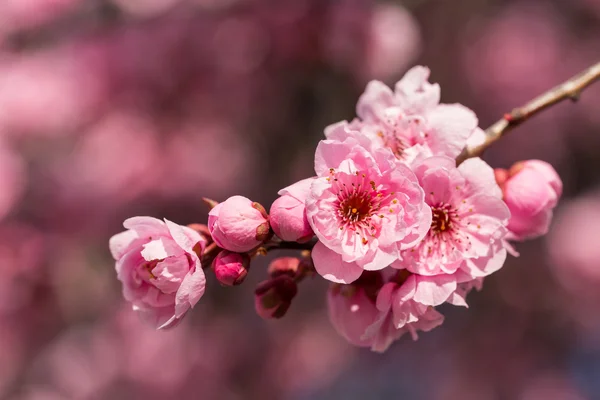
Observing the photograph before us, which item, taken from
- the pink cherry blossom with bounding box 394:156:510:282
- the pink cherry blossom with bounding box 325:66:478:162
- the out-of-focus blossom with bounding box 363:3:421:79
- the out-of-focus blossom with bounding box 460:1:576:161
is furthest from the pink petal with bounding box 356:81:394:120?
the out-of-focus blossom with bounding box 460:1:576:161

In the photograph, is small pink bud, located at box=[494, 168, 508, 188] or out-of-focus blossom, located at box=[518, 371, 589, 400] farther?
out-of-focus blossom, located at box=[518, 371, 589, 400]

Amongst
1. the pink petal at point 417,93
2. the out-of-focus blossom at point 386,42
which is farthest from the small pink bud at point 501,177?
the out-of-focus blossom at point 386,42

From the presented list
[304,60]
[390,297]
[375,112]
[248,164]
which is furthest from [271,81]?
[390,297]

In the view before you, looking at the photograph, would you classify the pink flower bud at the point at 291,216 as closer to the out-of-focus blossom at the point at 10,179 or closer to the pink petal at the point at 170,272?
the pink petal at the point at 170,272

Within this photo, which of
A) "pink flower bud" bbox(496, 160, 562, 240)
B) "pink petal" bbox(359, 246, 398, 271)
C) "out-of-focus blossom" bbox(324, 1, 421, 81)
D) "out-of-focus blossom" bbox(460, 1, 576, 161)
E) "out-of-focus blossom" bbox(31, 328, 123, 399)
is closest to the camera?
"pink petal" bbox(359, 246, 398, 271)

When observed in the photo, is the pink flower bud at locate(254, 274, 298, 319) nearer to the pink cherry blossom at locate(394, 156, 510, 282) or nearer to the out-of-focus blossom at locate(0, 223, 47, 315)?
the pink cherry blossom at locate(394, 156, 510, 282)

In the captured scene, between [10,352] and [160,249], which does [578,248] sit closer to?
[160,249]
